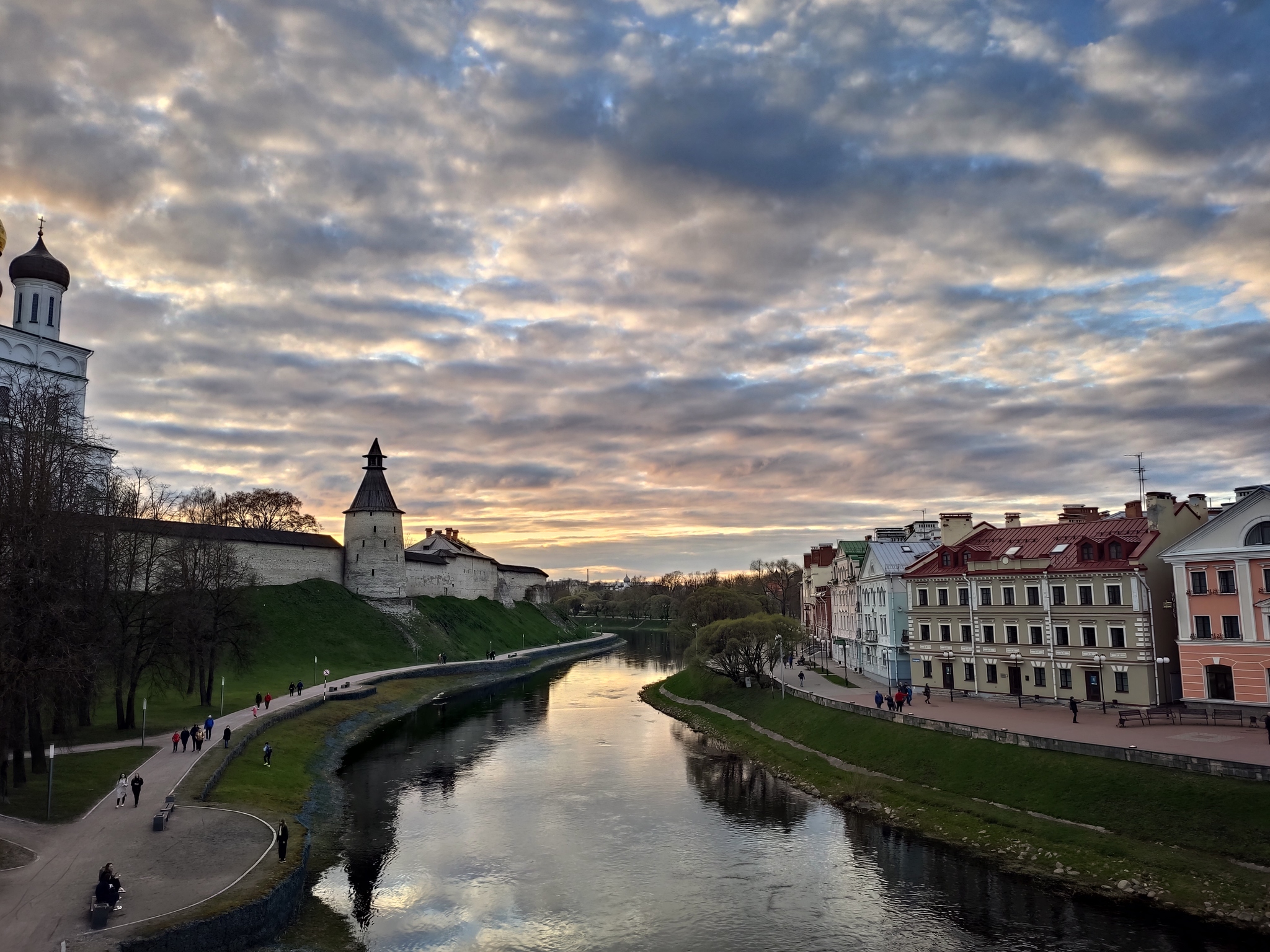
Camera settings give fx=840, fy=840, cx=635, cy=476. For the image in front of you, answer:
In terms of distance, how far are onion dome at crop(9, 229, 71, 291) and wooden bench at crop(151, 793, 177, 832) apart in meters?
56.8

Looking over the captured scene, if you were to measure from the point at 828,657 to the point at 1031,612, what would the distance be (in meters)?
36.4

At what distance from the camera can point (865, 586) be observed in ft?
207

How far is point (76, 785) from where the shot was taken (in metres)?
31.5

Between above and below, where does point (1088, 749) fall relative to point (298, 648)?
below

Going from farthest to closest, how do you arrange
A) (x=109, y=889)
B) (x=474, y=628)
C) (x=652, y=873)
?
1. (x=474, y=628)
2. (x=652, y=873)
3. (x=109, y=889)

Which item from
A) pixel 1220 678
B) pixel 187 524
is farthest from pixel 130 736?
pixel 1220 678

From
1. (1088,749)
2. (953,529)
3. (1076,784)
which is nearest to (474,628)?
(953,529)

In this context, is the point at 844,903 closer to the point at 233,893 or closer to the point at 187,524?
the point at 233,893

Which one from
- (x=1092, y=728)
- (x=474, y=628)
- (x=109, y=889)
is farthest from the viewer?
(x=474, y=628)

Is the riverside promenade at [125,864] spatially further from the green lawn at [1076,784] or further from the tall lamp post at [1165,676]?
the tall lamp post at [1165,676]

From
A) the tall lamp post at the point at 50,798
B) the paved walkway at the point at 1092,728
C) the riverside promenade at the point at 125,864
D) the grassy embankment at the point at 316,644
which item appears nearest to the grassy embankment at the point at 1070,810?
the paved walkway at the point at 1092,728

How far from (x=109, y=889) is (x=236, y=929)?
3.00m

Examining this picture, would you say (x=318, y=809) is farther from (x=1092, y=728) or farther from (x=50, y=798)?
(x=1092, y=728)

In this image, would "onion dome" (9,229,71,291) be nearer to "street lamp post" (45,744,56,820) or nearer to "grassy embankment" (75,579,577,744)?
"grassy embankment" (75,579,577,744)
